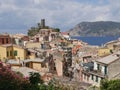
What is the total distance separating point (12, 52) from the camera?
70.2 metres

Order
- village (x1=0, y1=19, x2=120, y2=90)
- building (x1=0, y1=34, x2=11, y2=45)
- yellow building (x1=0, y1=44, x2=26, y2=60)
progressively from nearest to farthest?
village (x1=0, y1=19, x2=120, y2=90) < yellow building (x1=0, y1=44, x2=26, y2=60) < building (x1=0, y1=34, x2=11, y2=45)

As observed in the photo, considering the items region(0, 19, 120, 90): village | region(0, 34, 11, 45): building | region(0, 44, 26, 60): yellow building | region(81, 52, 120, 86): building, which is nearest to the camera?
region(81, 52, 120, 86): building

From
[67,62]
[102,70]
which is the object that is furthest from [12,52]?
[102,70]

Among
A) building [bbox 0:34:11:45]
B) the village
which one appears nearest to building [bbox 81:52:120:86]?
the village

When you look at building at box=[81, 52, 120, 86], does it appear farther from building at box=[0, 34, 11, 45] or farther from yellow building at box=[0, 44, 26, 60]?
building at box=[0, 34, 11, 45]

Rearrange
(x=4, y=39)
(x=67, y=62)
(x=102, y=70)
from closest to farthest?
1. (x=102, y=70)
2. (x=67, y=62)
3. (x=4, y=39)

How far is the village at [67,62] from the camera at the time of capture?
56.0 metres

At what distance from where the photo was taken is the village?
56.0 meters

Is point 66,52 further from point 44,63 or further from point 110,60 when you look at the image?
point 110,60

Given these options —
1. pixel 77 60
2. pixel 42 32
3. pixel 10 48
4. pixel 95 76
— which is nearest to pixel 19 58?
pixel 10 48

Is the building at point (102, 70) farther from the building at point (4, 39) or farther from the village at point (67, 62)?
the building at point (4, 39)

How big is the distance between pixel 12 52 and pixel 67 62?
1081 cm

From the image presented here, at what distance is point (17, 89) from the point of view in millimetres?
23953

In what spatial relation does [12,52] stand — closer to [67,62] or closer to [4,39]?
[67,62]
